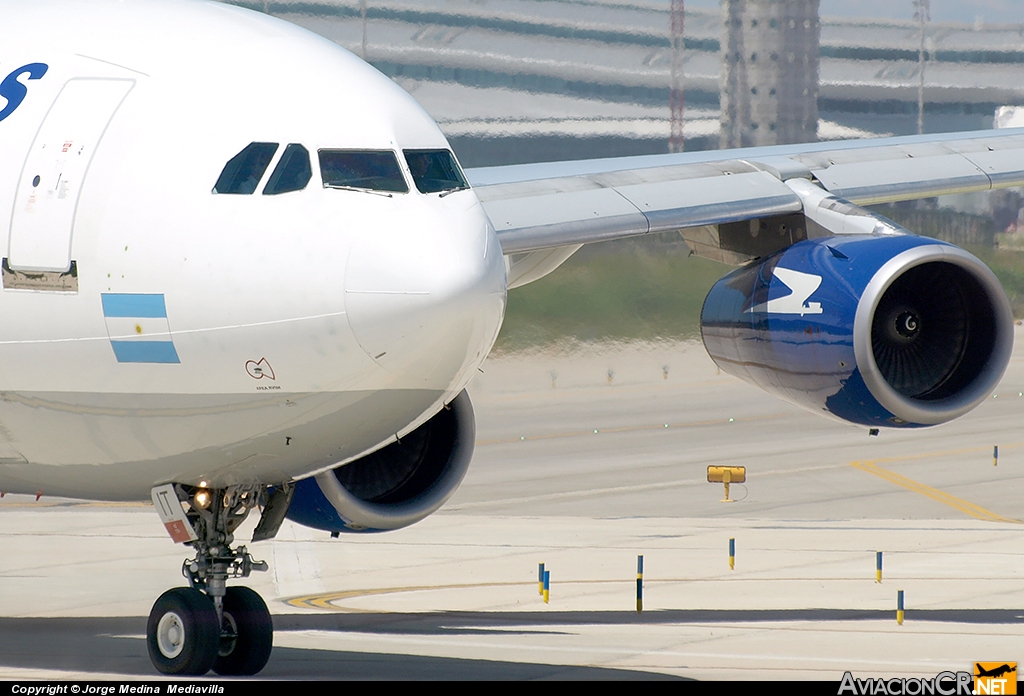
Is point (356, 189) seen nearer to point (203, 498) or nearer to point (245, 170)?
point (245, 170)

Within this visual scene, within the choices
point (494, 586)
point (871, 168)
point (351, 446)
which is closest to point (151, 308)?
point (351, 446)

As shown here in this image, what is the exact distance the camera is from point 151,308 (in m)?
10.8

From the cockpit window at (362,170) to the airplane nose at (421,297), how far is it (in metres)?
0.36

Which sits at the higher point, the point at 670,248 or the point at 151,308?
the point at 670,248

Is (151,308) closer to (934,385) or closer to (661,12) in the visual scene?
(934,385)

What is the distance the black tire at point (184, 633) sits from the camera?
38.7 ft

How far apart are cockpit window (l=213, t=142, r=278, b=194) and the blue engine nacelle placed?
16.4 ft

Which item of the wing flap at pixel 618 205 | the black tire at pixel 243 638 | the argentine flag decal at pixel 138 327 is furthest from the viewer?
the wing flap at pixel 618 205

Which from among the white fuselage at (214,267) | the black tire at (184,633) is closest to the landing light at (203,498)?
the white fuselage at (214,267)

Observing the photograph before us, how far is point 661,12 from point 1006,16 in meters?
8.46

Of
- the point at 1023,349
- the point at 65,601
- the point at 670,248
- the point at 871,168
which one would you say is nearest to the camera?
the point at 871,168

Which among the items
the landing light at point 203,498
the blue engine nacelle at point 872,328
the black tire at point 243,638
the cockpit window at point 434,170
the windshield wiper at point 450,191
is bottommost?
the black tire at point 243,638

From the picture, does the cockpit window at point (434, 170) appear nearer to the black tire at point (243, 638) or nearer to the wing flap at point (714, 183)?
the wing flap at point (714, 183)

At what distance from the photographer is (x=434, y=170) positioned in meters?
11.4
